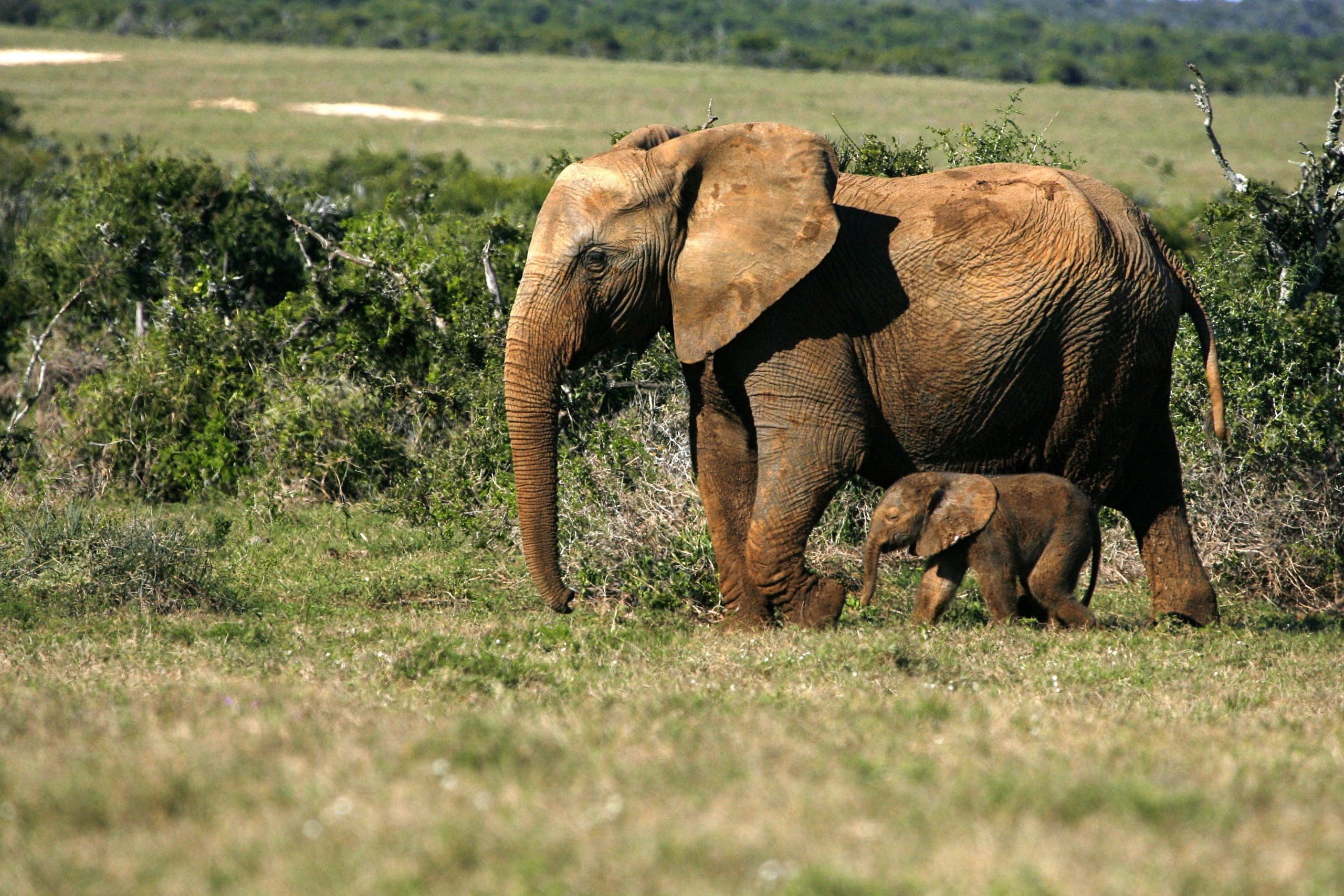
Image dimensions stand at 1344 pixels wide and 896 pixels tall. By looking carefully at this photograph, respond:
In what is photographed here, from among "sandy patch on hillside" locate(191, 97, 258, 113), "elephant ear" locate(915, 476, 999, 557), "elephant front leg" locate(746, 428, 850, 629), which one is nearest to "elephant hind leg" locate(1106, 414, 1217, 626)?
"elephant ear" locate(915, 476, 999, 557)

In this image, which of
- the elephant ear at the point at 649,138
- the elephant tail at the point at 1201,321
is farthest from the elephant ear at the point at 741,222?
the elephant tail at the point at 1201,321

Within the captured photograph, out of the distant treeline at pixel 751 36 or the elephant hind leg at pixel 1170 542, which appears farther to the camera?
the distant treeline at pixel 751 36

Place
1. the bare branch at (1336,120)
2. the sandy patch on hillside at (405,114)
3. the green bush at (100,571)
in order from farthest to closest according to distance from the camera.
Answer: the sandy patch on hillside at (405,114), the bare branch at (1336,120), the green bush at (100,571)

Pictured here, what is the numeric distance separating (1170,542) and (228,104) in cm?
6674

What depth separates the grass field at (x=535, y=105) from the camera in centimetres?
5953

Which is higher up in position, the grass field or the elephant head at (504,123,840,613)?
the elephant head at (504,123,840,613)

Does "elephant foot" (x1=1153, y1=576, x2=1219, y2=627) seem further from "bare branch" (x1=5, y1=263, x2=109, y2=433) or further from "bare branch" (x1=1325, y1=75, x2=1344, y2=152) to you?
"bare branch" (x1=5, y1=263, x2=109, y2=433)

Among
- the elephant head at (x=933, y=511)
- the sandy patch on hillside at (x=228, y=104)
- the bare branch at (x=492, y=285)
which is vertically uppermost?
the bare branch at (x=492, y=285)

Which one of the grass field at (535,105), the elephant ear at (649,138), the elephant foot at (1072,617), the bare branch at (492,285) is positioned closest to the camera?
the elephant ear at (649,138)

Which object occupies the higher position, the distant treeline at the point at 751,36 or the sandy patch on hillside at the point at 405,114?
the distant treeline at the point at 751,36

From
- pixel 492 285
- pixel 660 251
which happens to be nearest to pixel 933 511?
pixel 660 251

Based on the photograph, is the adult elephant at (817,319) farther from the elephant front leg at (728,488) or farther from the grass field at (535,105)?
the grass field at (535,105)

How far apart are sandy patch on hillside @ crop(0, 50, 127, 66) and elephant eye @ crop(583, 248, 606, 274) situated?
7870 cm

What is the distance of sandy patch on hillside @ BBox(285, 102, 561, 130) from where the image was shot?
229 feet
